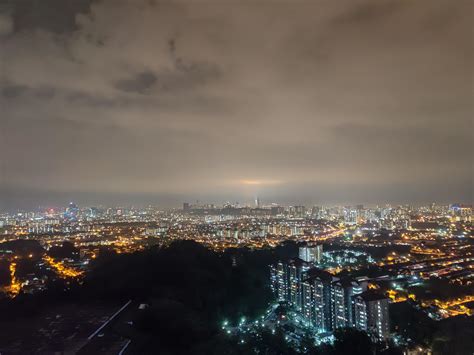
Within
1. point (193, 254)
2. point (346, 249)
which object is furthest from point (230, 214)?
point (193, 254)

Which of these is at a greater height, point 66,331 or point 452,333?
point 66,331

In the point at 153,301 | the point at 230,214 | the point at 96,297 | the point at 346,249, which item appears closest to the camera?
the point at 153,301

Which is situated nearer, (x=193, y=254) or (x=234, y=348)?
(x=234, y=348)

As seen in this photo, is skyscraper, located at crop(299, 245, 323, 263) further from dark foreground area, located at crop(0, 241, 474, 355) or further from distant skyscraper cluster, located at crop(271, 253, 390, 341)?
dark foreground area, located at crop(0, 241, 474, 355)

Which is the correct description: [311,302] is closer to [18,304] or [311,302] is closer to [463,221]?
[18,304]

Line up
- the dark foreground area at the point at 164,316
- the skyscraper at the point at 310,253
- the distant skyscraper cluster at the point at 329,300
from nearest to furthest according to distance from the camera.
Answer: the dark foreground area at the point at 164,316
the distant skyscraper cluster at the point at 329,300
the skyscraper at the point at 310,253

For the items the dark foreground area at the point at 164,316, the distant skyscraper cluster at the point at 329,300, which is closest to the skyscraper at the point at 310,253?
the distant skyscraper cluster at the point at 329,300

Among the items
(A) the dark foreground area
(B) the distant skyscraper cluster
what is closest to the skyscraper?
(B) the distant skyscraper cluster

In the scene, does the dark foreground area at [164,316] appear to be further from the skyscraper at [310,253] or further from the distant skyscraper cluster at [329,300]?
the skyscraper at [310,253]
